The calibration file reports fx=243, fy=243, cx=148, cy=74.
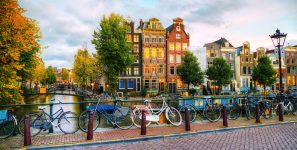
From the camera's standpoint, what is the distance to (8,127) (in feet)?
30.1

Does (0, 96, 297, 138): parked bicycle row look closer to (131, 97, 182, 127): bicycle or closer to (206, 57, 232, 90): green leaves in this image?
(131, 97, 182, 127): bicycle

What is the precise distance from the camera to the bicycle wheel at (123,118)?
10.5 m

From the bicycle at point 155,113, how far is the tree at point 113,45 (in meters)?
25.9

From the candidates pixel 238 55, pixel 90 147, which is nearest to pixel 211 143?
pixel 90 147

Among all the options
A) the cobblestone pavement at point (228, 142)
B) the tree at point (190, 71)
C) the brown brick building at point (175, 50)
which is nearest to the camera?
the cobblestone pavement at point (228, 142)

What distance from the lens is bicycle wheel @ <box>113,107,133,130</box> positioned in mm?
10461

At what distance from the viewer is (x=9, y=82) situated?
52.9 ft

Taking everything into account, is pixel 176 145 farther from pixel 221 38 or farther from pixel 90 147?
pixel 221 38

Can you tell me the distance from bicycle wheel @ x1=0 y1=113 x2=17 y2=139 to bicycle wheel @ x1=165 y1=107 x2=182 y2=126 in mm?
6274

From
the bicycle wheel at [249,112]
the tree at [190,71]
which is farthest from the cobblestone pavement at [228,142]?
the tree at [190,71]

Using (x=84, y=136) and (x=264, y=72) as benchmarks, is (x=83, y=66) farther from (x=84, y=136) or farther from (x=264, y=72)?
(x=84, y=136)

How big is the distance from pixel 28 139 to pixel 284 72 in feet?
225

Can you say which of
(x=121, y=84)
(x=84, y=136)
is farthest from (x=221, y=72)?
(x=84, y=136)

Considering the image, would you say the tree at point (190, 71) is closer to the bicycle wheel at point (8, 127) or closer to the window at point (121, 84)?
the window at point (121, 84)
